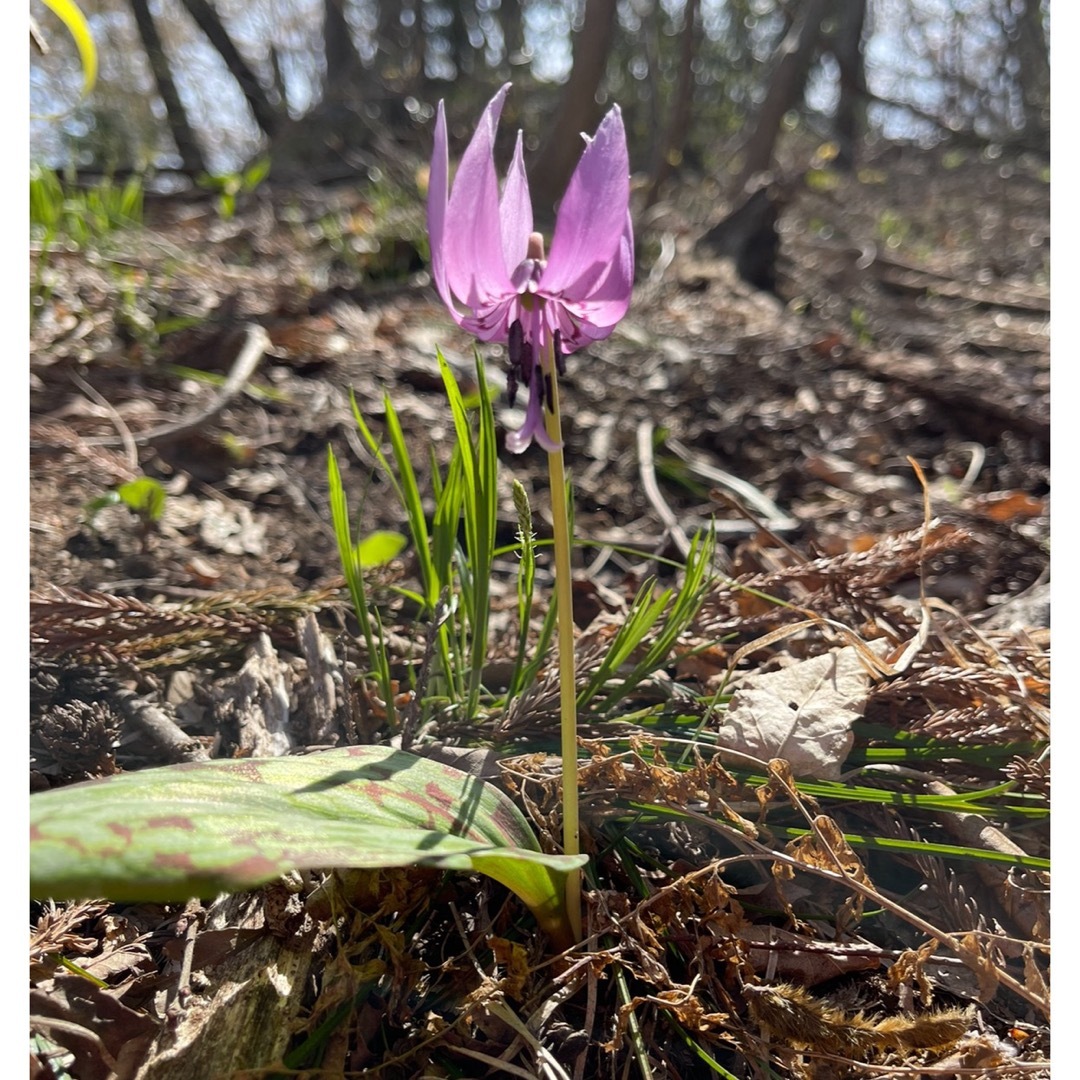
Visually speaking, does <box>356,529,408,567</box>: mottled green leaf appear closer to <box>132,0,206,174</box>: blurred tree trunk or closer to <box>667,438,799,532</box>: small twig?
<box>667,438,799,532</box>: small twig

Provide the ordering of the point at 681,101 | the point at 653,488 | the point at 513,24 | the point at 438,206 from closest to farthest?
the point at 438,206 → the point at 653,488 → the point at 681,101 → the point at 513,24

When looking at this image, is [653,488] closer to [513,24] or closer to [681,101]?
[681,101]

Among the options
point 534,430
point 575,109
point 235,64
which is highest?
point 235,64

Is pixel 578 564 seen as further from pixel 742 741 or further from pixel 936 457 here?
pixel 936 457

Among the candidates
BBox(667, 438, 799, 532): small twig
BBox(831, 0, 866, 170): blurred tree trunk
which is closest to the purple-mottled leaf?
BBox(667, 438, 799, 532): small twig

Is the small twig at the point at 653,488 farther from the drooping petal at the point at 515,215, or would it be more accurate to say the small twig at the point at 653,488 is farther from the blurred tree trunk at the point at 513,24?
the blurred tree trunk at the point at 513,24

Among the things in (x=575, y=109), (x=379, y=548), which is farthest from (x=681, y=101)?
(x=379, y=548)
